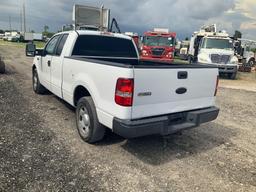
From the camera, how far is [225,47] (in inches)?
659

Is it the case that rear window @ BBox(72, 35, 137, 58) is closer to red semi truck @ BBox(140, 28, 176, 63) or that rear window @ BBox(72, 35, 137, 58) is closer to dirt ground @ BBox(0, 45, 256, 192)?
dirt ground @ BBox(0, 45, 256, 192)

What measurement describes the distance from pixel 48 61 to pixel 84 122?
251cm

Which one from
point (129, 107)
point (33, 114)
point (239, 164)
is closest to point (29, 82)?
point (33, 114)

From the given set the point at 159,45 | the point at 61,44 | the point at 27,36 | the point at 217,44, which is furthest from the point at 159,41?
the point at 27,36

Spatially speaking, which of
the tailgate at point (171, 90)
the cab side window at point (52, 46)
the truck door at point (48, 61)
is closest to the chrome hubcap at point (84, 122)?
the tailgate at point (171, 90)

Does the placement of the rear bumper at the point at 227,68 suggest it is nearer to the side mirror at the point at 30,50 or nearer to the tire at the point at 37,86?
the tire at the point at 37,86

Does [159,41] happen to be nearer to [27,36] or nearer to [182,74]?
[182,74]

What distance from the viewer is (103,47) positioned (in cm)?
587

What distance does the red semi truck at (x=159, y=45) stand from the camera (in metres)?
20.1

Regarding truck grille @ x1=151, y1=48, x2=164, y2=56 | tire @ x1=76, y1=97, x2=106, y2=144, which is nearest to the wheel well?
tire @ x1=76, y1=97, x2=106, y2=144

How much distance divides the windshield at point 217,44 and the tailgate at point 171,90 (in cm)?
1333

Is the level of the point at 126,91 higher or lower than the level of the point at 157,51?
lower

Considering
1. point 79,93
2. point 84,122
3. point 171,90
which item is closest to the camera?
point 171,90

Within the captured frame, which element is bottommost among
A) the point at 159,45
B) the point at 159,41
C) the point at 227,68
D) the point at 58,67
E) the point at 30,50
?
the point at 227,68
